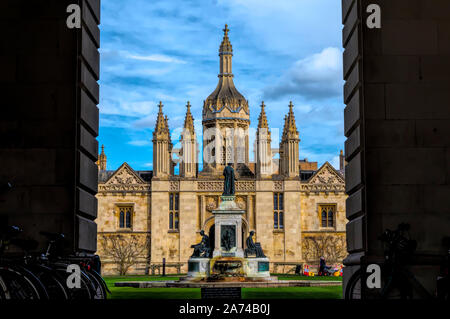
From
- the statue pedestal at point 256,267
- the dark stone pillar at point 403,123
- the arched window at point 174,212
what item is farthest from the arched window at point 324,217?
the dark stone pillar at point 403,123

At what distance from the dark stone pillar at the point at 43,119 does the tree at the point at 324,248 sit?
6069 centimetres

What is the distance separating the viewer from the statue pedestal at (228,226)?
1500 inches

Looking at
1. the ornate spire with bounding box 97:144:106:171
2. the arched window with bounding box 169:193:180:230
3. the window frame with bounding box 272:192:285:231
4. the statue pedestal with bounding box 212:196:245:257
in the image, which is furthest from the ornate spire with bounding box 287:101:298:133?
the statue pedestal with bounding box 212:196:245:257

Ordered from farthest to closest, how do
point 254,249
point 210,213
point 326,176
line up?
point 326,176 < point 210,213 < point 254,249

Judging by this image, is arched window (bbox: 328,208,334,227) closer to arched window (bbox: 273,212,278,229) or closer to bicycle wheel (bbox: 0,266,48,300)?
arched window (bbox: 273,212,278,229)

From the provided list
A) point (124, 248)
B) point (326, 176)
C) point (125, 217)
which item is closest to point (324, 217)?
point (326, 176)

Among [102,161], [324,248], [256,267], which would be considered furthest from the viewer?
[102,161]

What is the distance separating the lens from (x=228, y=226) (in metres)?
38.4

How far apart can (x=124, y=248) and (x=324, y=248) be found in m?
19.0

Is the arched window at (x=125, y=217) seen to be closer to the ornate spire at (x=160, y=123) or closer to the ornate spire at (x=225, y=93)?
the ornate spire at (x=160, y=123)

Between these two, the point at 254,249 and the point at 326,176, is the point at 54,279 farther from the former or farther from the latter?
the point at 326,176

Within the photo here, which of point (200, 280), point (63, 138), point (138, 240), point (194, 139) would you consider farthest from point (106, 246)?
point (63, 138)
